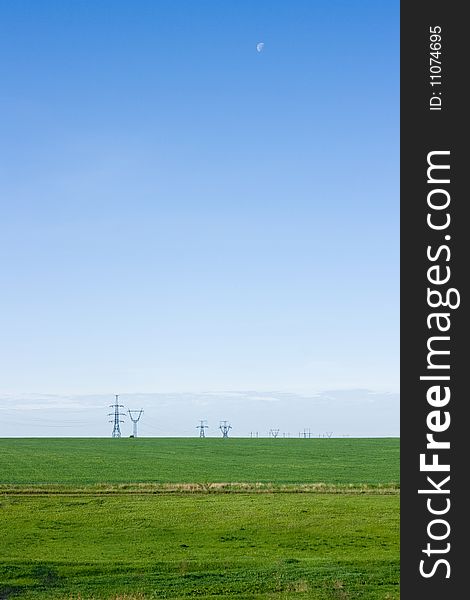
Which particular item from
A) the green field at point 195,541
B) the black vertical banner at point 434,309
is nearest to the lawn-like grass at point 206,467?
the green field at point 195,541

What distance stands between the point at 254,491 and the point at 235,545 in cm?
1732

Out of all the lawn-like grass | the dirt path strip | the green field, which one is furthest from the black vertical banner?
the lawn-like grass

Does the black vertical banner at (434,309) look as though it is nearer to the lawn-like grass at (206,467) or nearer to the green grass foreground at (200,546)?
the green grass foreground at (200,546)

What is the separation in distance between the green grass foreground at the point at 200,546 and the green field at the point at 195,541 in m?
0.05

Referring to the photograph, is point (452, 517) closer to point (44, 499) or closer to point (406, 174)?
point (406, 174)

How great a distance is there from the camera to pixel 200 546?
36.4 metres

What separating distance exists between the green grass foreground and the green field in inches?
2.1

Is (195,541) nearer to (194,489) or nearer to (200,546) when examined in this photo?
(200,546)

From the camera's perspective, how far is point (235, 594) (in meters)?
26.3

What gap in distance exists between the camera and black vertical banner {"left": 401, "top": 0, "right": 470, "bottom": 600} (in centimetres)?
1013

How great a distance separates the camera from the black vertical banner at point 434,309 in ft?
33.2

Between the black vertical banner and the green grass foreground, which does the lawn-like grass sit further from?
the black vertical banner

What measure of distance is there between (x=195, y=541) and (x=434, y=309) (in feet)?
97.9

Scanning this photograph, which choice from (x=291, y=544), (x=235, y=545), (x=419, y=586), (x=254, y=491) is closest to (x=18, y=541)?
(x=235, y=545)
